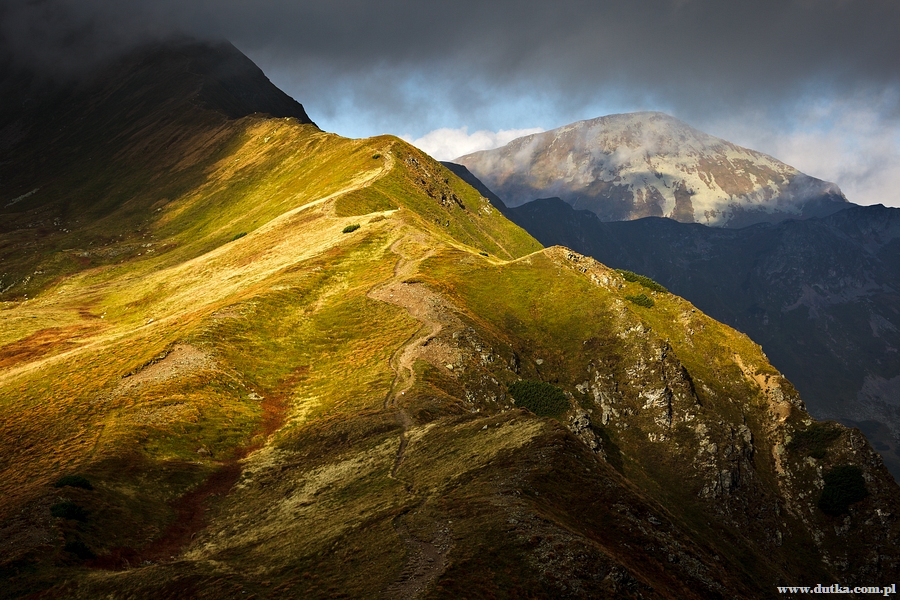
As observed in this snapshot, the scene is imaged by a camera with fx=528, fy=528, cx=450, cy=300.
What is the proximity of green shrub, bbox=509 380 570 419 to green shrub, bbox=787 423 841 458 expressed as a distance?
30093mm

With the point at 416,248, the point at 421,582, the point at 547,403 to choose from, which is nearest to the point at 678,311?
the point at 547,403

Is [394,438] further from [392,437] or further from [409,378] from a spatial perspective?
[409,378]

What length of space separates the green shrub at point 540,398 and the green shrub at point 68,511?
37.9 m

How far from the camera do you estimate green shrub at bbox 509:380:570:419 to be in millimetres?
56219

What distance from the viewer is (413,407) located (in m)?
45.0

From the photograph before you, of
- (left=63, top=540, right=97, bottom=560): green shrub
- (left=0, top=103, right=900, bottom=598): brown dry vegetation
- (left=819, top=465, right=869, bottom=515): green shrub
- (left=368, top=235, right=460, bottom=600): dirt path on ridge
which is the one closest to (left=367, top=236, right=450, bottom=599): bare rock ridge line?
(left=368, top=235, right=460, bottom=600): dirt path on ridge

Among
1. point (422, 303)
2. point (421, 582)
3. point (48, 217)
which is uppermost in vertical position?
point (48, 217)

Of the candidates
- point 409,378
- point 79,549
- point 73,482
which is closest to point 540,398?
point 409,378

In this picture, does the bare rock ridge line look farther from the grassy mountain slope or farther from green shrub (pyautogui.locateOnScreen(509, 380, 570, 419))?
green shrub (pyautogui.locateOnScreen(509, 380, 570, 419))

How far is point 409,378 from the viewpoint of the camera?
5028 centimetres

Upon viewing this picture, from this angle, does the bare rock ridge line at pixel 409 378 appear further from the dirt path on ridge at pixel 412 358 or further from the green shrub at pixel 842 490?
the green shrub at pixel 842 490

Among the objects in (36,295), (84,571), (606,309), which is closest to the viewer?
(84,571)

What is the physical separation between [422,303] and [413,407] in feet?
72.2

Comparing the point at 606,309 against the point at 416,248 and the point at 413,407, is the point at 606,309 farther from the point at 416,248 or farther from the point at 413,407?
the point at 413,407
